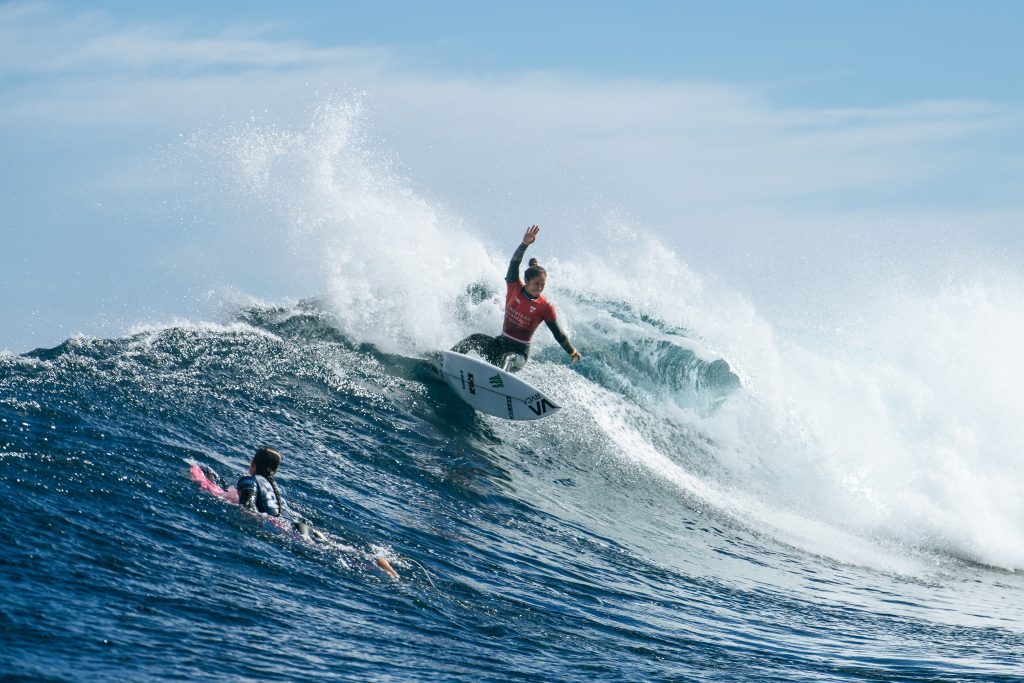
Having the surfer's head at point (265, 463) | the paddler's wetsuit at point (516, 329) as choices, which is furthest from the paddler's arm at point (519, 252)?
the surfer's head at point (265, 463)

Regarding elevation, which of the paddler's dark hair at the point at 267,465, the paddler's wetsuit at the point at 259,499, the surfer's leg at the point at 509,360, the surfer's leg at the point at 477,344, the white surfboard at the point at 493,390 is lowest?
the paddler's wetsuit at the point at 259,499

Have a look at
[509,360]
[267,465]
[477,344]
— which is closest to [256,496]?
[267,465]

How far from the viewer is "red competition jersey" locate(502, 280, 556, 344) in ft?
41.8

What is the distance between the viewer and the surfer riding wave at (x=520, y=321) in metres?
12.6

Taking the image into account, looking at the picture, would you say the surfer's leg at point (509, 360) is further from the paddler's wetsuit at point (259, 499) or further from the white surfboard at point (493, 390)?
the paddler's wetsuit at point (259, 499)

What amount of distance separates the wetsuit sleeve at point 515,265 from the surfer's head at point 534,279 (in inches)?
7.2

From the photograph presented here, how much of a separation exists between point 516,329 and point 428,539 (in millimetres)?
4953

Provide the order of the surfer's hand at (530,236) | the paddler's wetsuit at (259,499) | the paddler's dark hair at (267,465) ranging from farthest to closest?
1. the surfer's hand at (530,236)
2. the paddler's dark hair at (267,465)
3. the paddler's wetsuit at (259,499)

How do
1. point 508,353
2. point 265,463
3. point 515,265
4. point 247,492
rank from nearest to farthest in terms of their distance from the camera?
point 247,492, point 265,463, point 515,265, point 508,353

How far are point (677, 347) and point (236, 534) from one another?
11.9 meters

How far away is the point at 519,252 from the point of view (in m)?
12.7

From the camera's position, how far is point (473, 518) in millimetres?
9711

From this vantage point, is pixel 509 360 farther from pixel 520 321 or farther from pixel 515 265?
pixel 515 265

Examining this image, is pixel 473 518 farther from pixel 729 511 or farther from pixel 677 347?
pixel 677 347
